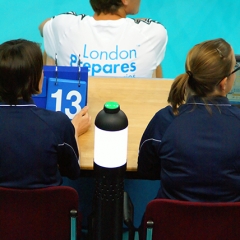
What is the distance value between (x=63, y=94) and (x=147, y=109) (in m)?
0.36

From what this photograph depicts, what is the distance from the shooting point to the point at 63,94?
1691 mm

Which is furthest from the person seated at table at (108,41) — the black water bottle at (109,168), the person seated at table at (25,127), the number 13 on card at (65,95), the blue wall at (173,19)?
the blue wall at (173,19)

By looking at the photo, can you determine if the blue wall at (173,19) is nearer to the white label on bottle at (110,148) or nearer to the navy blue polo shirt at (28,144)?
the navy blue polo shirt at (28,144)

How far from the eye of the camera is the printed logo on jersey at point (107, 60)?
204cm

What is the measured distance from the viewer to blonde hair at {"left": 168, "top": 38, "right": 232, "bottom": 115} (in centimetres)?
138

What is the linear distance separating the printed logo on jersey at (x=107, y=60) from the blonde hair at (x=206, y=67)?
0.66m

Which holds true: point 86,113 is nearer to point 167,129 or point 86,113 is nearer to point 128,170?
point 128,170

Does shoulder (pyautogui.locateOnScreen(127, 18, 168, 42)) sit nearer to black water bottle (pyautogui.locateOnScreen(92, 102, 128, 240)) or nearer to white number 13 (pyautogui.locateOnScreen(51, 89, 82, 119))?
white number 13 (pyautogui.locateOnScreen(51, 89, 82, 119))

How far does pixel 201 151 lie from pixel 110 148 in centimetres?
28

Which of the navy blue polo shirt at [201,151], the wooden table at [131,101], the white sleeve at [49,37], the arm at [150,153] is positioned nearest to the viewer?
the navy blue polo shirt at [201,151]

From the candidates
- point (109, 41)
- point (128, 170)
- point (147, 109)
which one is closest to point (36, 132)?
point (128, 170)

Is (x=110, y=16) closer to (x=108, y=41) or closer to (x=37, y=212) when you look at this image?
(x=108, y=41)

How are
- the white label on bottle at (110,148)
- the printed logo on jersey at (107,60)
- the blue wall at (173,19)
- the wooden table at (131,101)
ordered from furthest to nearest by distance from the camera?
Answer: the blue wall at (173,19) → the printed logo on jersey at (107,60) → the wooden table at (131,101) → the white label on bottle at (110,148)

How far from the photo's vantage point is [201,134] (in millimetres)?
1311
